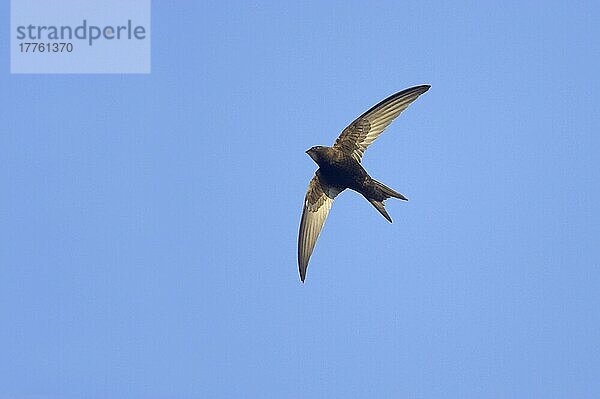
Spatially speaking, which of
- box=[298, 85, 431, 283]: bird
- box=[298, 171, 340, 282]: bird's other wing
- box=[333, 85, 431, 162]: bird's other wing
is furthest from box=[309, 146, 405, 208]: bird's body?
box=[298, 171, 340, 282]: bird's other wing

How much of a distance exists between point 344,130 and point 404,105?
76cm

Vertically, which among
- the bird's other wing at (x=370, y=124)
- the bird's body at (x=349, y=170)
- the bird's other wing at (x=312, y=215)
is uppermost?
the bird's other wing at (x=370, y=124)

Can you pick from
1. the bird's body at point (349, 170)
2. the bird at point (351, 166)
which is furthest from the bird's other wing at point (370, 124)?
the bird's body at point (349, 170)

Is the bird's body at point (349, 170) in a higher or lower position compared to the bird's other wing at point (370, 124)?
lower

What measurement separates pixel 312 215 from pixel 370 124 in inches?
57.3

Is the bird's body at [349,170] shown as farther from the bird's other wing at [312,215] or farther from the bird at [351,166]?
the bird's other wing at [312,215]

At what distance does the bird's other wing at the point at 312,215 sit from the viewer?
588 inches

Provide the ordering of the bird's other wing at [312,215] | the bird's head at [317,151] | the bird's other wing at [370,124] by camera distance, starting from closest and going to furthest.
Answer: the bird's head at [317,151] → the bird's other wing at [370,124] → the bird's other wing at [312,215]

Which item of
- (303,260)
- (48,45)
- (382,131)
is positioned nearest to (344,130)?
(382,131)

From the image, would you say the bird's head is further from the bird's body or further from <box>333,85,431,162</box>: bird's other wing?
<box>333,85,431,162</box>: bird's other wing

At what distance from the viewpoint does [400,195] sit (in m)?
13.9

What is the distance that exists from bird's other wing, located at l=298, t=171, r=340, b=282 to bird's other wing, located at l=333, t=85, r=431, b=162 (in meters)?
0.68

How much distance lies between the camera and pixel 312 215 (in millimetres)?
15172

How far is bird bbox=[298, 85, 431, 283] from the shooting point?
14141 millimetres
